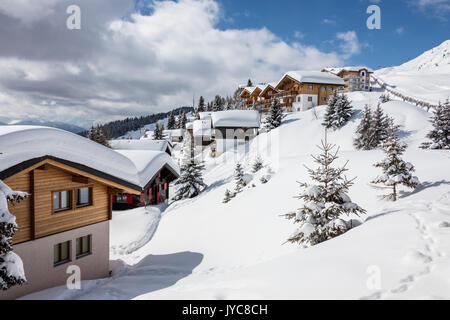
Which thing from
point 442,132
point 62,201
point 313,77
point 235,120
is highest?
point 313,77

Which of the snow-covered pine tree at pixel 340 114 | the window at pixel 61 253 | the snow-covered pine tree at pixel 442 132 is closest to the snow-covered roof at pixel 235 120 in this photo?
the snow-covered pine tree at pixel 340 114

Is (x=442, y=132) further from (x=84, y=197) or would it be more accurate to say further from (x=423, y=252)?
(x=84, y=197)

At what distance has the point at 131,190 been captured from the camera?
12039 millimetres

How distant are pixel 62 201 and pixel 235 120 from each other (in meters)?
39.1

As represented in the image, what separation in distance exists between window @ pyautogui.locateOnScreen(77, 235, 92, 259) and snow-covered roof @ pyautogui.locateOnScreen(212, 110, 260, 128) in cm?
3783

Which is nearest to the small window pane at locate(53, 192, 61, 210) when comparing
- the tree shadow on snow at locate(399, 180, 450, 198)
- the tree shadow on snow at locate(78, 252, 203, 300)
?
the tree shadow on snow at locate(78, 252, 203, 300)

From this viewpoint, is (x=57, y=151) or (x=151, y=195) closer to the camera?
(x=57, y=151)

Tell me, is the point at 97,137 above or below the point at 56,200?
above

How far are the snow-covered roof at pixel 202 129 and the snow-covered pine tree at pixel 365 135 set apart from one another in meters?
28.9

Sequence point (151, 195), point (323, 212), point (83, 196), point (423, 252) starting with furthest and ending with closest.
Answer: point (151, 195) → point (83, 196) → point (323, 212) → point (423, 252)

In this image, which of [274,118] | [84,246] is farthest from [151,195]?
[274,118]

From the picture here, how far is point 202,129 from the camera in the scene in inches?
2068

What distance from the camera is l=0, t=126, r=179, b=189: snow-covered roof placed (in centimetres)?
796
